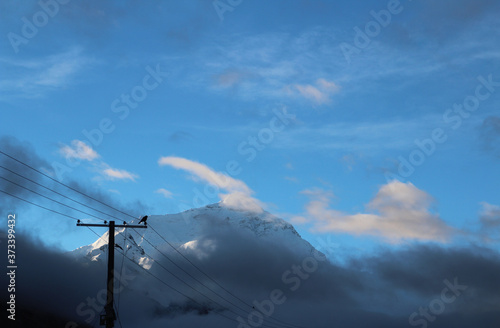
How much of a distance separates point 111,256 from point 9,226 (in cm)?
1184

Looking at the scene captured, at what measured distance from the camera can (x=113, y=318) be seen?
4038cm

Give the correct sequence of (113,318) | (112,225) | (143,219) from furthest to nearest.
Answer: (143,219), (112,225), (113,318)

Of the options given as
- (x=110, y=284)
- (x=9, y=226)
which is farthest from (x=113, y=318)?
(x=9, y=226)

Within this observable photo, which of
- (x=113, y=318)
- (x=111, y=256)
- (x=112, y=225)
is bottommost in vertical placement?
(x=113, y=318)

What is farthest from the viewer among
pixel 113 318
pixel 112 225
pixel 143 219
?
pixel 143 219

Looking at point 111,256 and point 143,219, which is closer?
point 111,256

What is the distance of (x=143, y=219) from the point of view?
46531 mm

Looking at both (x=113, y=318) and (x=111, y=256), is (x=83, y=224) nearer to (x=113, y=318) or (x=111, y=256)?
(x=111, y=256)

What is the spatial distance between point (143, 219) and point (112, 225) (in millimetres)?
3511

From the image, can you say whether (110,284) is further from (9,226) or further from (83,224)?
(9,226)

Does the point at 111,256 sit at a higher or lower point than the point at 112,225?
lower

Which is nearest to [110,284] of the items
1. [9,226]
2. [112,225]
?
[112,225]

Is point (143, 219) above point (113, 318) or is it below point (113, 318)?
above

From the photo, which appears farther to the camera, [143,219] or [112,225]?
[143,219]
